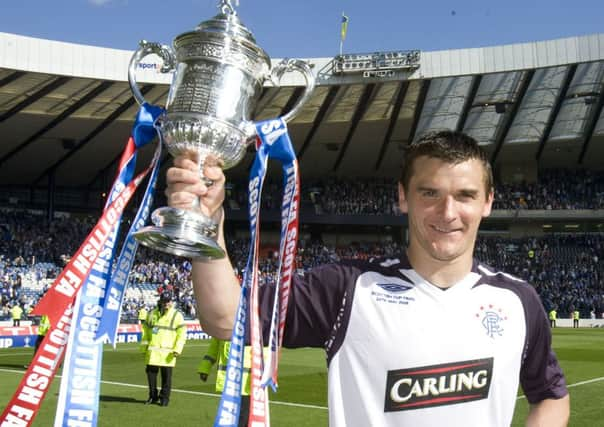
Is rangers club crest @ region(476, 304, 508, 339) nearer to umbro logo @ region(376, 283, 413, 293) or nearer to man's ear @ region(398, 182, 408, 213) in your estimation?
umbro logo @ region(376, 283, 413, 293)

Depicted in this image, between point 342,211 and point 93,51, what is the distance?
23.6m

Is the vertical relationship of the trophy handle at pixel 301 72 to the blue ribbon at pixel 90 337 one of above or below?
above

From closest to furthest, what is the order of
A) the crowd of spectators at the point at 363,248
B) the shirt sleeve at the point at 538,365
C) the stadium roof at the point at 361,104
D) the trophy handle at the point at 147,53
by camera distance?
the shirt sleeve at the point at 538,365
the trophy handle at the point at 147,53
the stadium roof at the point at 361,104
the crowd of spectators at the point at 363,248

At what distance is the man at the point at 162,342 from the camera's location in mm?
10633

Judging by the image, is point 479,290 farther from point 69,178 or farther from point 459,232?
point 69,178

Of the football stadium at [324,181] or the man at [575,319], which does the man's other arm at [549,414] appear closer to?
the football stadium at [324,181]

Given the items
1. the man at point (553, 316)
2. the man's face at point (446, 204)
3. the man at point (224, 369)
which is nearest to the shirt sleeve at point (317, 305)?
the man's face at point (446, 204)

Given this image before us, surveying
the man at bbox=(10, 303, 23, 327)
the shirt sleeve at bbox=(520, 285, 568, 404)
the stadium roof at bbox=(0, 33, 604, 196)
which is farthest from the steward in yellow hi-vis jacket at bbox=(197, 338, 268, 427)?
the stadium roof at bbox=(0, 33, 604, 196)

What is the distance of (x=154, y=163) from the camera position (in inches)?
119

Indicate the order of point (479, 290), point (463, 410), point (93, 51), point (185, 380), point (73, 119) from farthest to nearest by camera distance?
point (73, 119), point (93, 51), point (185, 380), point (479, 290), point (463, 410)

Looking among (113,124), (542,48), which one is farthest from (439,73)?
(113,124)

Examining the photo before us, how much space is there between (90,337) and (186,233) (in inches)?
30.4

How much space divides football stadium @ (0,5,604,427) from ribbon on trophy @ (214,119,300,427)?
21.4 feet

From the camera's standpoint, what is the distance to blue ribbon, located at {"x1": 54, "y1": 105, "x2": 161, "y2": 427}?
266 cm
